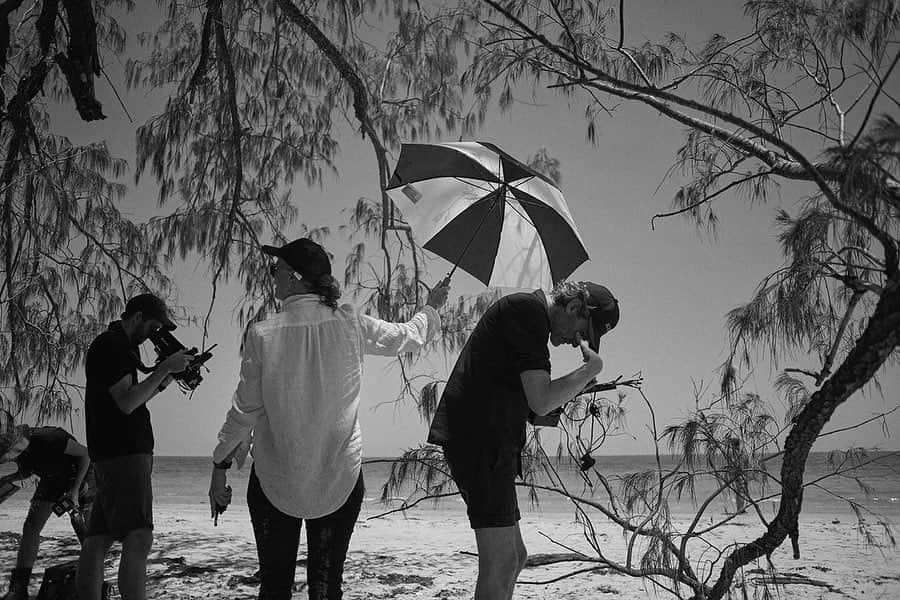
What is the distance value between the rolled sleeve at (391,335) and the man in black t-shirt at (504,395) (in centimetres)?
14

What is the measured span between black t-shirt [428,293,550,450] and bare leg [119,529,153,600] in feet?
3.11

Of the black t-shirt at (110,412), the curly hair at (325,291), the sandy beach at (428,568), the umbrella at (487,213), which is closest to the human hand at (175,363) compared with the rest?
the black t-shirt at (110,412)

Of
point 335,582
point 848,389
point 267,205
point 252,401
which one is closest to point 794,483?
point 848,389

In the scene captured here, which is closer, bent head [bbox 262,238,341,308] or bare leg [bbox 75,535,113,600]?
bent head [bbox 262,238,341,308]

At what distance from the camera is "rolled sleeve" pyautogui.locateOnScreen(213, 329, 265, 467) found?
157cm

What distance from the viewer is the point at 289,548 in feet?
5.16

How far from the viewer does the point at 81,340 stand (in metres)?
4.46

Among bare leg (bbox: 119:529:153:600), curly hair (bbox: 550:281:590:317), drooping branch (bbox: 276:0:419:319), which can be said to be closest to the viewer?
curly hair (bbox: 550:281:590:317)

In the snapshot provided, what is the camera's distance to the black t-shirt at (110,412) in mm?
2146

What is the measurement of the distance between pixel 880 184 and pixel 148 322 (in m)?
2.00

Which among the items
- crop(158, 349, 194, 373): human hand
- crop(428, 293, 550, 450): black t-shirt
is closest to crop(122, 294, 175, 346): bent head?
crop(158, 349, 194, 373): human hand

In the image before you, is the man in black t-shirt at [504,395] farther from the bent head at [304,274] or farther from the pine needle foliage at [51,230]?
the pine needle foliage at [51,230]

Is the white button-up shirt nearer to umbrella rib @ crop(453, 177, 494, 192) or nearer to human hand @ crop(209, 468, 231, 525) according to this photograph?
human hand @ crop(209, 468, 231, 525)

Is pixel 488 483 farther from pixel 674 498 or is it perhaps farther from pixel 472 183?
pixel 674 498
